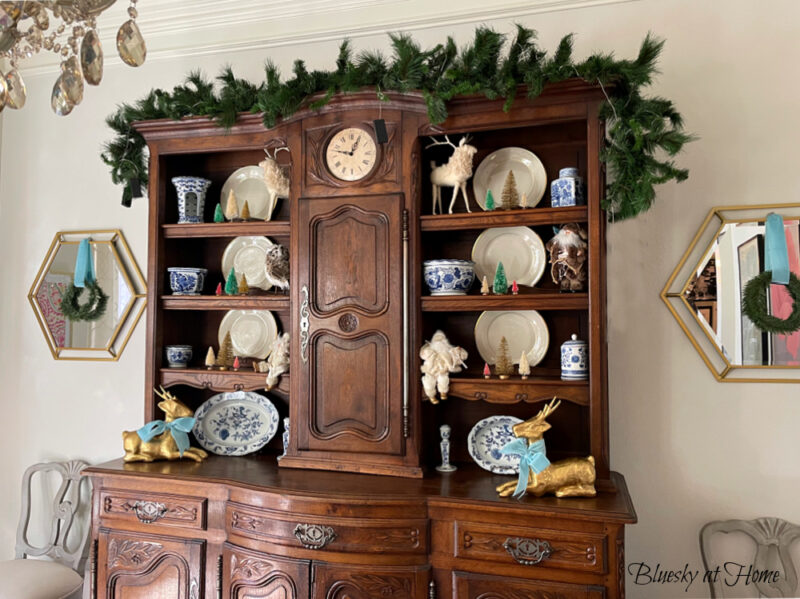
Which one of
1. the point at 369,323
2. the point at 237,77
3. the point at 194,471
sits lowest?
the point at 194,471

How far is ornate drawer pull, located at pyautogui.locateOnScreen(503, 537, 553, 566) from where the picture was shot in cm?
205

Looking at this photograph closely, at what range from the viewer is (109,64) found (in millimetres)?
3393

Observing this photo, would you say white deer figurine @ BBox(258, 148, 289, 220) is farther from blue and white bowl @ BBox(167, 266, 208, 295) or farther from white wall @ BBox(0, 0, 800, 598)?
white wall @ BBox(0, 0, 800, 598)

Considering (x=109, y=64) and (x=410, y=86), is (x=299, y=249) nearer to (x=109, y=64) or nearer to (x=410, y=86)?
(x=410, y=86)

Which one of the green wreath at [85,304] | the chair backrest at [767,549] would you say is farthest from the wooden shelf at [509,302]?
the green wreath at [85,304]

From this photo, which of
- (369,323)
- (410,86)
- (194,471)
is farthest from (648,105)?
(194,471)

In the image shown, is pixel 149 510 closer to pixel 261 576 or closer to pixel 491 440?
pixel 261 576

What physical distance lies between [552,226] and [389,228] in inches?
27.3

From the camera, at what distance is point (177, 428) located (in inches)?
106

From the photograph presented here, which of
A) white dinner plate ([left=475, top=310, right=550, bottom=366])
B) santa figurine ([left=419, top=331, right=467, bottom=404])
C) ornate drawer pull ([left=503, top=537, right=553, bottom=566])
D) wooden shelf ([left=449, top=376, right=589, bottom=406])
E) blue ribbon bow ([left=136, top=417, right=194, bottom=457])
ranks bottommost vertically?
ornate drawer pull ([left=503, top=537, right=553, bottom=566])

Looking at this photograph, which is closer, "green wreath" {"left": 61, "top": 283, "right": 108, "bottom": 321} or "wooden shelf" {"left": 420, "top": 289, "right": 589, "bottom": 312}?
"wooden shelf" {"left": 420, "top": 289, "right": 589, "bottom": 312}

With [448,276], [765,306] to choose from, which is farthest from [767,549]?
[448,276]

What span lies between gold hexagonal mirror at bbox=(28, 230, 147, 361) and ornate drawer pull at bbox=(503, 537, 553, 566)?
2.22 metres

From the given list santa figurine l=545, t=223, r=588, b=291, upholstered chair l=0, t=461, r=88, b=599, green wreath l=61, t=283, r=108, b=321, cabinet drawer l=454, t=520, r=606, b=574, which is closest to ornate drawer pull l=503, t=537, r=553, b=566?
cabinet drawer l=454, t=520, r=606, b=574
